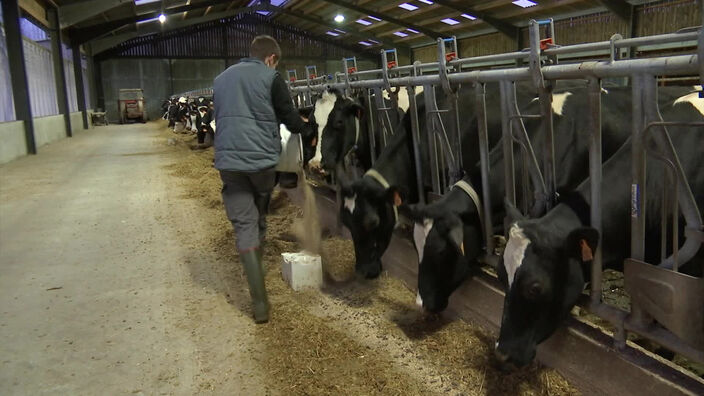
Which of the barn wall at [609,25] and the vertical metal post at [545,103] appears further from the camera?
the barn wall at [609,25]

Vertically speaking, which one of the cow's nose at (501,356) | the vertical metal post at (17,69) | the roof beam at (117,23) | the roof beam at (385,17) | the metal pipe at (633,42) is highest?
the roof beam at (117,23)

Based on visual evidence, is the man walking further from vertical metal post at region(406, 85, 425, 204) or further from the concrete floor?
vertical metal post at region(406, 85, 425, 204)

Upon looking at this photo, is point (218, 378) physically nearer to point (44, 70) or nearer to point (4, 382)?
point (4, 382)

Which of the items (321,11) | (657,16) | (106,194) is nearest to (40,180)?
(106,194)

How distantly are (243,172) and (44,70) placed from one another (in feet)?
59.8

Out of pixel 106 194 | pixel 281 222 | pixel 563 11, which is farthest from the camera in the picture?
pixel 563 11

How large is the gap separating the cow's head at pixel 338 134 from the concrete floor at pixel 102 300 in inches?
61.0

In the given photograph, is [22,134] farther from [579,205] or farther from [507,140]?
[579,205]

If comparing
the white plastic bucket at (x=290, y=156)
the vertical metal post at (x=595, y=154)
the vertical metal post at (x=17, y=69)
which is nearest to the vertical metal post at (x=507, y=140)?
the vertical metal post at (x=595, y=154)

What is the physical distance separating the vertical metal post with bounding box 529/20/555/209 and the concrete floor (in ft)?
6.05

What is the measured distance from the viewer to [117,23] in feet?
78.8

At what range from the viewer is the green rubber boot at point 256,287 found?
373 centimetres

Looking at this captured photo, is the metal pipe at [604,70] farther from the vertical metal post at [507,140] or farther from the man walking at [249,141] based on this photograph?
the man walking at [249,141]

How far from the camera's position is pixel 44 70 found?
18.9 meters
